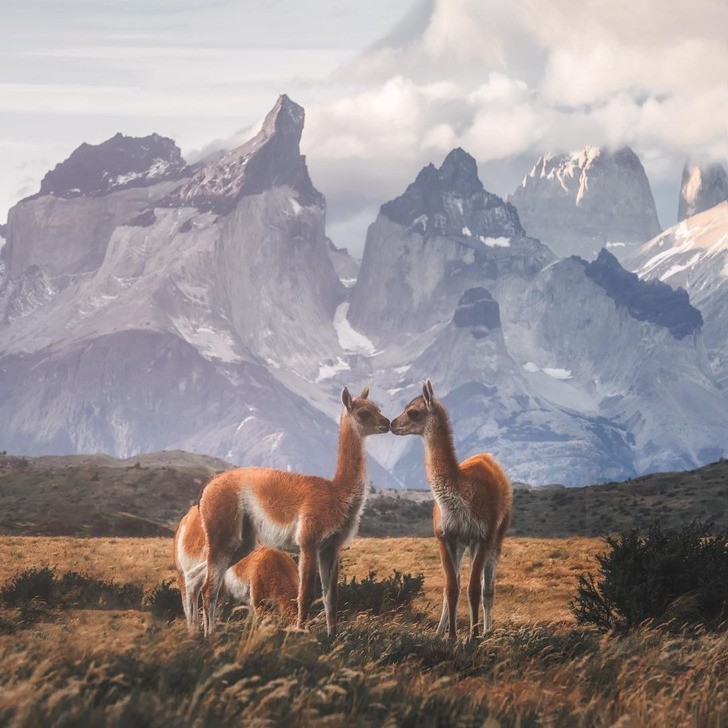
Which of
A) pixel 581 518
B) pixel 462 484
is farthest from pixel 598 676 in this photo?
pixel 581 518

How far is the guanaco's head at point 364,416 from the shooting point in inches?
593

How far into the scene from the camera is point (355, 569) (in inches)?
1334

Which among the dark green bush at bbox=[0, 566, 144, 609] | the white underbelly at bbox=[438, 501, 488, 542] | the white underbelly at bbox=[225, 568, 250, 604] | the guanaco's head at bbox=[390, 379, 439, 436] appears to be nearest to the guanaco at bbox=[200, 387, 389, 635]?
the guanaco's head at bbox=[390, 379, 439, 436]

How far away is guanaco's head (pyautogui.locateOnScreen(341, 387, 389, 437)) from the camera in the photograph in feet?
49.4

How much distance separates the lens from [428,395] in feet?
51.8

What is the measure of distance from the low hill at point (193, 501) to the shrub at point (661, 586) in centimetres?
3959

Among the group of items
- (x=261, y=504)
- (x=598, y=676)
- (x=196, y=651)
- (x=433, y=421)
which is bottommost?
Answer: (x=598, y=676)

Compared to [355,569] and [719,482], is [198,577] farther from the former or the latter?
[719,482]

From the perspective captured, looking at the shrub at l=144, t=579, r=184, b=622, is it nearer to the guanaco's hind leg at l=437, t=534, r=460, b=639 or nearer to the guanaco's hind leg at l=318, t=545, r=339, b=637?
the guanaco's hind leg at l=437, t=534, r=460, b=639

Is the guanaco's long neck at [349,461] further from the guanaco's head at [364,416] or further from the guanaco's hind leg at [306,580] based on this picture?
the guanaco's hind leg at [306,580]

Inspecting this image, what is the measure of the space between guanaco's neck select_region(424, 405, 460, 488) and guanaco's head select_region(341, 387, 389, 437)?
3.34ft

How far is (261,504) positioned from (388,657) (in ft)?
11.0

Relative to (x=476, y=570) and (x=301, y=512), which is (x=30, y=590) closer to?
(x=301, y=512)

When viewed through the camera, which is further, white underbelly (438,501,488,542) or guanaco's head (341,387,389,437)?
white underbelly (438,501,488,542)
